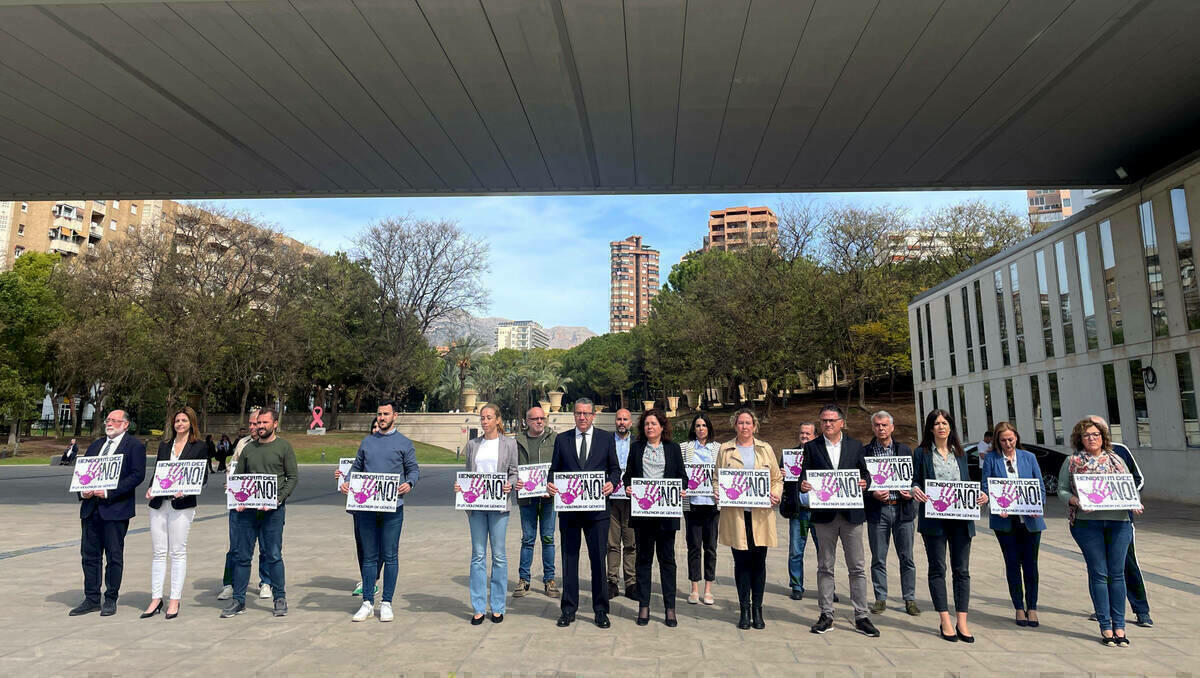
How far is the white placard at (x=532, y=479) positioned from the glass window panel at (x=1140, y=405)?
18432 millimetres

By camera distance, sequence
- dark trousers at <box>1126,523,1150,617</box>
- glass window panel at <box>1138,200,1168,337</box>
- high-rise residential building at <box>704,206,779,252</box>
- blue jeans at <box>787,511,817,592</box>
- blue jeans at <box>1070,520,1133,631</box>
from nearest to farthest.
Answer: blue jeans at <box>1070,520,1133,631</box>
dark trousers at <box>1126,523,1150,617</box>
blue jeans at <box>787,511,817,592</box>
glass window panel at <box>1138,200,1168,337</box>
high-rise residential building at <box>704,206,779,252</box>

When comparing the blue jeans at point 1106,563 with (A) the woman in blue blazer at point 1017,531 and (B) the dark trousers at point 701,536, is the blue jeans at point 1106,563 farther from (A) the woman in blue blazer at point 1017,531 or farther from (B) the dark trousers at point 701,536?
→ (B) the dark trousers at point 701,536

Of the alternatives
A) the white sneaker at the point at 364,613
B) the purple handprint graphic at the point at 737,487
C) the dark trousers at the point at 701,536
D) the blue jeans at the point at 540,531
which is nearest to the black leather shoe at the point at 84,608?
the white sneaker at the point at 364,613

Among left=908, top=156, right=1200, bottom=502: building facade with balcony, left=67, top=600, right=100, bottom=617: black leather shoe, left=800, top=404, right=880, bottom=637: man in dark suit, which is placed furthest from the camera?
left=908, top=156, right=1200, bottom=502: building facade with balcony

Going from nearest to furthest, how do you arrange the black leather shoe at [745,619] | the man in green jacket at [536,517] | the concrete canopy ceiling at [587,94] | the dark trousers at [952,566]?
the dark trousers at [952,566] < the black leather shoe at [745,619] < the man in green jacket at [536,517] < the concrete canopy ceiling at [587,94]

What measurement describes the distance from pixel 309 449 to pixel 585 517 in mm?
39024

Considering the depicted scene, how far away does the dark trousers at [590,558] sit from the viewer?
6.24 m

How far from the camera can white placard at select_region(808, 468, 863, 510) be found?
607cm

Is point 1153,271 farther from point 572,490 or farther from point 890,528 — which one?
point 572,490

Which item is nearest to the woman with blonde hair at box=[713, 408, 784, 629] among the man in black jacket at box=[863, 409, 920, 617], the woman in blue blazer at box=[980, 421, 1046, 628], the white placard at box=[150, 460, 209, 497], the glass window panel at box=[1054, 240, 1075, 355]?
the man in black jacket at box=[863, 409, 920, 617]

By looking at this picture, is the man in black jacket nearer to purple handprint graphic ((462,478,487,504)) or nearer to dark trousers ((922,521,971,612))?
dark trousers ((922,521,971,612))

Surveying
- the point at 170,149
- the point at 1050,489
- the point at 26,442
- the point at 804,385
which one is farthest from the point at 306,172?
the point at 804,385

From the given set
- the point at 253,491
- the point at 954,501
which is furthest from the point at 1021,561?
the point at 253,491

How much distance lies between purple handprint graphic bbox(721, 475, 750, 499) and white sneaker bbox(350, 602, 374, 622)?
3.61m
